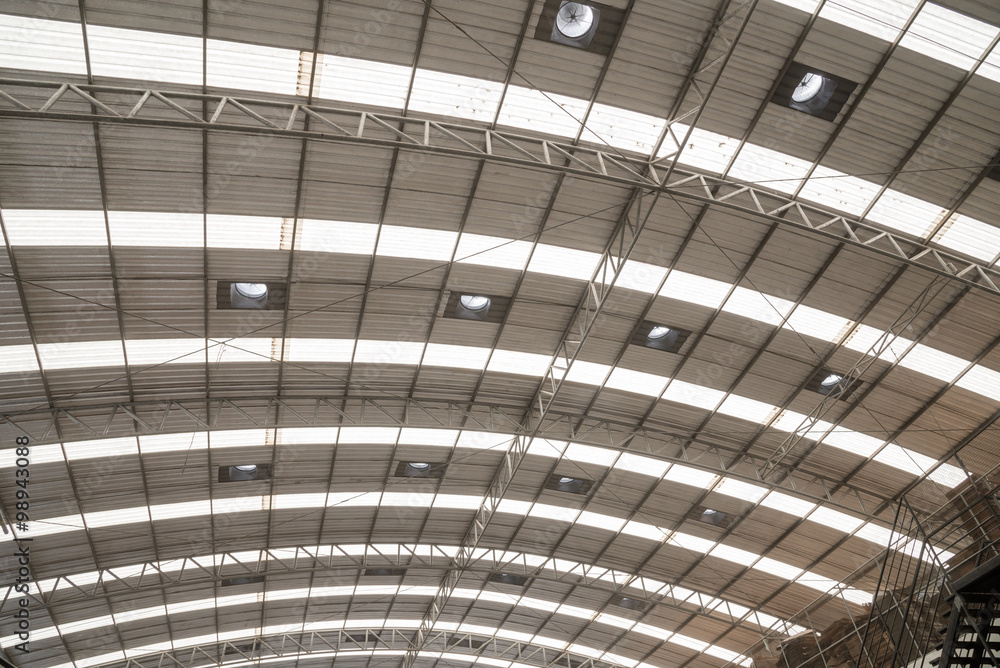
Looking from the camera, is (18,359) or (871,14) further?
(18,359)

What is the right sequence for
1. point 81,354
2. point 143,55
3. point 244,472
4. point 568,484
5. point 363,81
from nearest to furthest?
point 143,55 < point 363,81 < point 81,354 < point 244,472 < point 568,484

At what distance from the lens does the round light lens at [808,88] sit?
668 inches

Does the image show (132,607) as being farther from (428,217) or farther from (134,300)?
(428,217)

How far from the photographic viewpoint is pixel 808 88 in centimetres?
1711

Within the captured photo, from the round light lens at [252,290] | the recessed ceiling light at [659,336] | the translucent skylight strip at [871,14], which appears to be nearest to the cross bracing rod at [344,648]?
the recessed ceiling light at [659,336]

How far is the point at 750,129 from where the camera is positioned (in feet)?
58.2

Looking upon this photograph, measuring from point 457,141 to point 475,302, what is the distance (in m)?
5.93

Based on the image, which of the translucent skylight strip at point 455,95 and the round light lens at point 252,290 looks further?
the round light lens at point 252,290

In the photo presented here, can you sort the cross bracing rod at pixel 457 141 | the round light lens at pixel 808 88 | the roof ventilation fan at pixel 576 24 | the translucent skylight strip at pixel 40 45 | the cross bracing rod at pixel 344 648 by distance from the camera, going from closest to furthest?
the translucent skylight strip at pixel 40 45
the cross bracing rod at pixel 457 141
the roof ventilation fan at pixel 576 24
the round light lens at pixel 808 88
the cross bracing rod at pixel 344 648

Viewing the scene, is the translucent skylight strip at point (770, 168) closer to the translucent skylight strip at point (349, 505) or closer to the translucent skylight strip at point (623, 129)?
Result: the translucent skylight strip at point (623, 129)

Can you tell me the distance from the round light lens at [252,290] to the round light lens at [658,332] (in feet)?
42.6

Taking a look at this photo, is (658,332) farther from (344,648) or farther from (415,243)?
(344,648)

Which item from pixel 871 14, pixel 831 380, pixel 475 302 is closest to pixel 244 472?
pixel 475 302

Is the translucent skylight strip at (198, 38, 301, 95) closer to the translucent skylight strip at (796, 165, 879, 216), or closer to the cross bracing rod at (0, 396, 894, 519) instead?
the cross bracing rod at (0, 396, 894, 519)
